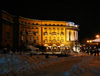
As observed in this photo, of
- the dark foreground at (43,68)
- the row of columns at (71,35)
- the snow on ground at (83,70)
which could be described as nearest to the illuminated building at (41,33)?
the row of columns at (71,35)

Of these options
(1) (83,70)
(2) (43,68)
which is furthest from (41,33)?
(1) (83,70)

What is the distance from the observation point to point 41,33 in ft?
281

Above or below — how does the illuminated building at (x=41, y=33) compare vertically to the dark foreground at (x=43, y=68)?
above

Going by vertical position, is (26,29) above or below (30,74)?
above

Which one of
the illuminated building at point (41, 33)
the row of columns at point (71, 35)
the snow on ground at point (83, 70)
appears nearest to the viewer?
the snow on ground at point (83, 70)

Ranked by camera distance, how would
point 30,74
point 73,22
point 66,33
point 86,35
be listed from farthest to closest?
point 86,35 < point 73,22 < point 66,33 < point 30,74

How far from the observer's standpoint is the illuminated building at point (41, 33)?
7306 cm

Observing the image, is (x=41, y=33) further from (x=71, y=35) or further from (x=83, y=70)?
(x=83, y=70)

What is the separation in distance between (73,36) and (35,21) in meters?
22.0

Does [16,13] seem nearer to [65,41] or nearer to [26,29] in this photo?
[26,29]

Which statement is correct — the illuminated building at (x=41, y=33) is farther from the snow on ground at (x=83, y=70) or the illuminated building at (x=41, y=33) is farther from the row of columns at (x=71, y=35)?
the snow on ground at (x=83, y=70)

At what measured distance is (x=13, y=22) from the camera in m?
73.1

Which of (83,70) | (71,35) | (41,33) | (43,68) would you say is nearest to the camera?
(83,70)

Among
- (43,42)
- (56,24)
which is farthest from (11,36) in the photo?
(56,24)
